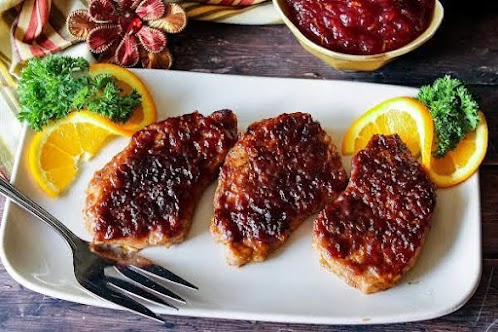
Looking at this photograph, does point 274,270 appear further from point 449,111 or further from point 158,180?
point 449,111

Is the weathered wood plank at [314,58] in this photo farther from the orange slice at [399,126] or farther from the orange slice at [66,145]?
the orange slice at [66,145]

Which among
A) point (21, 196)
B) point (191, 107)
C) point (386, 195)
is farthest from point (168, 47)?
point (386, 195)

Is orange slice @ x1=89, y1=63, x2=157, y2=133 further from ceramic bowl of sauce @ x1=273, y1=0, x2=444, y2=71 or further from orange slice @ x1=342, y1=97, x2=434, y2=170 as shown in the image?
orange slice @ x1=342, y1=97, x2=434, y2=170

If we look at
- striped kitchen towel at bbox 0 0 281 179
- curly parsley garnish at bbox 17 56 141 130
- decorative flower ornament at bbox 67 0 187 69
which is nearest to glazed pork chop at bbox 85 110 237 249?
curly parsley garnish at bbox 17 56 141 130

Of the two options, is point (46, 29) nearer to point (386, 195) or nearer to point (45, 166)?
point (45, 166)

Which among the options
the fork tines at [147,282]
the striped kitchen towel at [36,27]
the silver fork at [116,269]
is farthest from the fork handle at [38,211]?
the striped kitchen towel at [36,27]

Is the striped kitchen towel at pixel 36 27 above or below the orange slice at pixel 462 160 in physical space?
above
